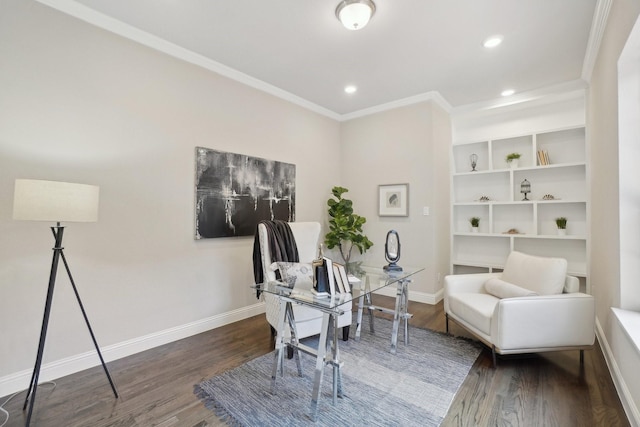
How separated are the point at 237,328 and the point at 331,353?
143cm

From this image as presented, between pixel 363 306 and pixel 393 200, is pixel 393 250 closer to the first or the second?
pixel 363 306

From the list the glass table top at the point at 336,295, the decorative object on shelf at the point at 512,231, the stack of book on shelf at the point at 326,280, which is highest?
the decorative object on shelf at the point at 512,231

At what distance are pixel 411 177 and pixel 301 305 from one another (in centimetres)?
269

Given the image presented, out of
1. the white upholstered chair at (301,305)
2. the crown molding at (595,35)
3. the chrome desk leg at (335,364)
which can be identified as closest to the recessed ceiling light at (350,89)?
the white upholstered chair at (301,305)

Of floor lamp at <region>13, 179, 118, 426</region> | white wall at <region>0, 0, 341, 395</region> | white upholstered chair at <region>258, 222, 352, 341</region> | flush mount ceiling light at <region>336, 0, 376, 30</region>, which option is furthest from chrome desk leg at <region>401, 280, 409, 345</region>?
floor lamp at <region>13, 179, 118, 426</region>

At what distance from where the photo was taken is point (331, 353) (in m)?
1.93

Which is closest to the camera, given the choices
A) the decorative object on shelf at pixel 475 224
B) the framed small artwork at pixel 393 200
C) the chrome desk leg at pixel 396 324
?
the chrome desk leg at pixel 396 324

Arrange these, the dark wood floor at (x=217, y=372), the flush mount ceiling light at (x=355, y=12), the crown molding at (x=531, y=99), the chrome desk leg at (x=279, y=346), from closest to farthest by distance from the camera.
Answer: the dark wood floor at (x=217, y=372) < the chrome desk leg at (x=279, y=346) < the flush mount ceiling light at (x=355, y=12) < the crown molding at (x=531, y=99)

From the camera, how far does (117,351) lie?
2.36 metres

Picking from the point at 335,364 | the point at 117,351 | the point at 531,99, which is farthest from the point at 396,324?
the point at 531,99

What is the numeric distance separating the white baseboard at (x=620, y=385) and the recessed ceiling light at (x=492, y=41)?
8.48 feet

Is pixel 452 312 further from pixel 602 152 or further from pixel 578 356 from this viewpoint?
pixel 602 152

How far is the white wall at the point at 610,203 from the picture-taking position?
168cm

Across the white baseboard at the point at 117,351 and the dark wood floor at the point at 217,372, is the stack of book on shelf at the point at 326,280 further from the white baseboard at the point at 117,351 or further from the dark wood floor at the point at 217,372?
the white baseboard at the point at 117,351
